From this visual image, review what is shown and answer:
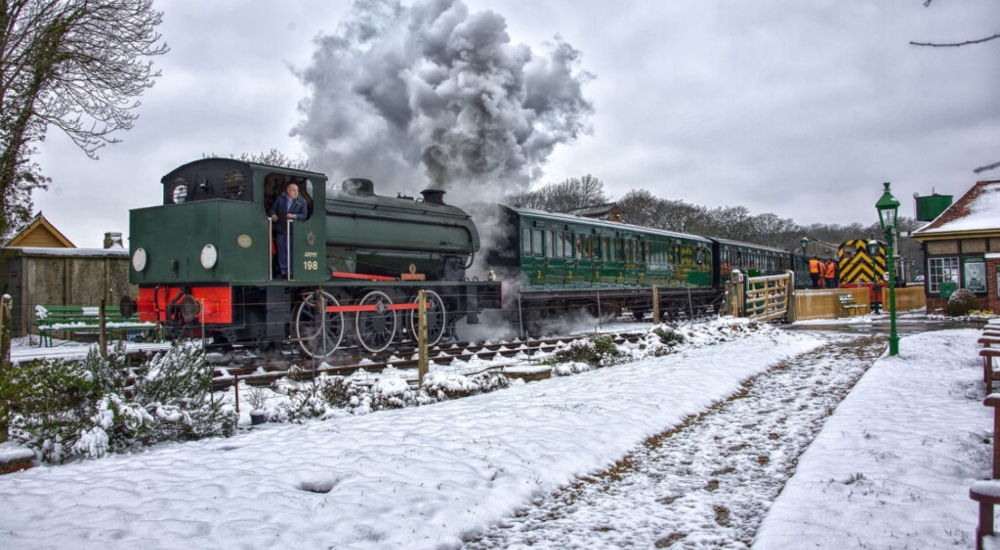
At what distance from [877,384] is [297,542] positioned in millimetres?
7581

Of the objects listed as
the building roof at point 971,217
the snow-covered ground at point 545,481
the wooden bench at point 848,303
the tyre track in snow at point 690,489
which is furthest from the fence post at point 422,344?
the building roof at point 971,217

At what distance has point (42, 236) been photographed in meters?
28.2

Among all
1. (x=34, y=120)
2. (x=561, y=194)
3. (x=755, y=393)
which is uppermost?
(x=561, y=194)

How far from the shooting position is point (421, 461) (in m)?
5.13

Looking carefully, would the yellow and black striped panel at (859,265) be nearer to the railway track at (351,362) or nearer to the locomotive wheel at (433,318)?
the railway track at (351,362)

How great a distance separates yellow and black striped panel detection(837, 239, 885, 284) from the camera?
29.7 meters

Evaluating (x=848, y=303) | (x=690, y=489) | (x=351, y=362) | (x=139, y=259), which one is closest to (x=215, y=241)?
(x=139, y=259)

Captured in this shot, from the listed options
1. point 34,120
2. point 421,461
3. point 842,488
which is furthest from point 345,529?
point 34,120

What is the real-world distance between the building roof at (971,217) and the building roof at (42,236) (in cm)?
3223

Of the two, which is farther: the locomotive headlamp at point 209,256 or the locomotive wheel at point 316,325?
the locomotive wheel at point 316,325

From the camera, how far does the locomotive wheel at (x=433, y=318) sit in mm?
12445

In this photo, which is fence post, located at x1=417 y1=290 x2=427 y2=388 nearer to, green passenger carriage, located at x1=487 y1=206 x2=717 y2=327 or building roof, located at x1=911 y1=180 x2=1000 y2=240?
green passenger carriage, located at x1=487 y1=206 x2=717 y2=327

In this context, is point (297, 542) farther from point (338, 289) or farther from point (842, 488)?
point (338, 289)

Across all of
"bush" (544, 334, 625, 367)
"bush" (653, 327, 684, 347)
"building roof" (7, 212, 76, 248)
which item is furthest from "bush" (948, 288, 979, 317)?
"building roof" (7, 212, 76, 248)
